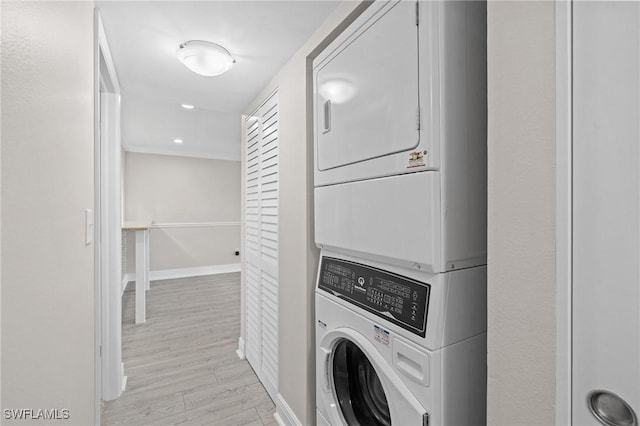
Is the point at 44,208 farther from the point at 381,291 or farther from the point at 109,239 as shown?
the point at 109,239

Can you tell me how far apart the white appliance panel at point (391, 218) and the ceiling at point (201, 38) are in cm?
85

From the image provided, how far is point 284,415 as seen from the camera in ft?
5.73

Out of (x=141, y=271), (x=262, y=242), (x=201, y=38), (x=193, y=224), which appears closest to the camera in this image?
(x=201, y=38)

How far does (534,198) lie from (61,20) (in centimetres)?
129

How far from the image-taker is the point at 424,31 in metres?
0.83

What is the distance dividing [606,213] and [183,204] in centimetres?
575

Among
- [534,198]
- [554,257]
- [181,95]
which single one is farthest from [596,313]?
[181,95]

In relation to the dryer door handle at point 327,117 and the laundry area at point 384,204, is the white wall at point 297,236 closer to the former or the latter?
the laundry area at point 384,204

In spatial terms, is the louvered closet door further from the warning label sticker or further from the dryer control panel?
the warning label sticker

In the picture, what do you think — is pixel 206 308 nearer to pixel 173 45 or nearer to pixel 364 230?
pixel 173 45

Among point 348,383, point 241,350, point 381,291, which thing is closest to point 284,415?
point 348,383

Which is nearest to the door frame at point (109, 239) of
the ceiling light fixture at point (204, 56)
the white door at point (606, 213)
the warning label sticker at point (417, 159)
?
the ceiling light fixture at point (204, 56)

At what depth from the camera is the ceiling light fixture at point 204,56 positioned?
155 cm

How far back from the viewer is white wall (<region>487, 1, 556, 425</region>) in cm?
57
